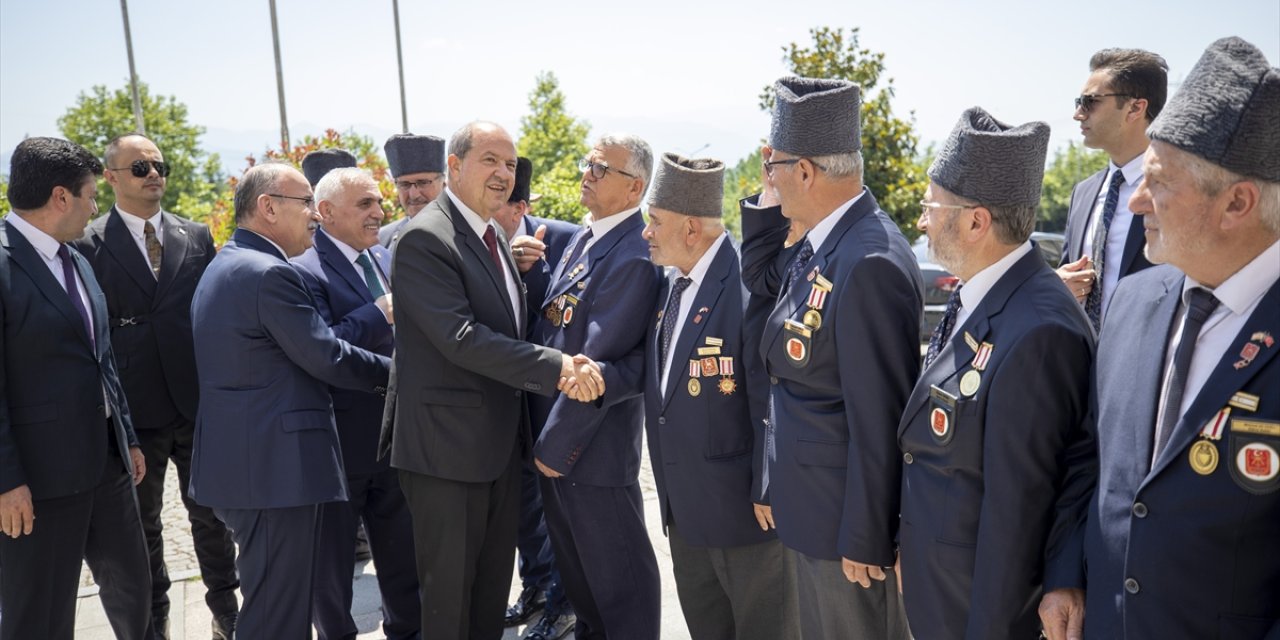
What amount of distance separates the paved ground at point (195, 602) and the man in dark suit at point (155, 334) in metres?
0.28

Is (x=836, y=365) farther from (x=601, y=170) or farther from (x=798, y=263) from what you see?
(x=601, y=170)

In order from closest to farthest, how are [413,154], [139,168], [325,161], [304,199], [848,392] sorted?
[848,392] < [304,199] < [139,168] < [413,154] < [325,161]

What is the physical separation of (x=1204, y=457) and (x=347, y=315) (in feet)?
11.2

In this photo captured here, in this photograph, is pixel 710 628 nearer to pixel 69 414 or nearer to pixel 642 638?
pixel 642 638

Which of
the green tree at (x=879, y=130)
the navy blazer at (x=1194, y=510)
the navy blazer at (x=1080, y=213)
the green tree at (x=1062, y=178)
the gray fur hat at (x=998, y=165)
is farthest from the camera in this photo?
the green tree at (x=1062, y=178)

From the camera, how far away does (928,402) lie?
7.90 feet

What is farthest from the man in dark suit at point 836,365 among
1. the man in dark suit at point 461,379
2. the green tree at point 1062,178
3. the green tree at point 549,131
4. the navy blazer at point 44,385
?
the green tree at point 1062,178

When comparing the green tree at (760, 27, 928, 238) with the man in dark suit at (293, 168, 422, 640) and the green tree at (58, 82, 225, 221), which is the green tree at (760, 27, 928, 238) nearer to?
the man in dark suit at (293, 168, 422, 640)

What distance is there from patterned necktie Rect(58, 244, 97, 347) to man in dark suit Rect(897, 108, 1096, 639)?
3.28m

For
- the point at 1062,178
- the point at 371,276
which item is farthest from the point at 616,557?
the point at 1062,178

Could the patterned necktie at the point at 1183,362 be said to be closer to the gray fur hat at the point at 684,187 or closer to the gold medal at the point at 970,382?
the gold medal at the point at 970,382

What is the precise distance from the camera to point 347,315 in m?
4.15

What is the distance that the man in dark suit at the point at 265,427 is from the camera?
362 cm

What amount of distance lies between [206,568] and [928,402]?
149 inches
